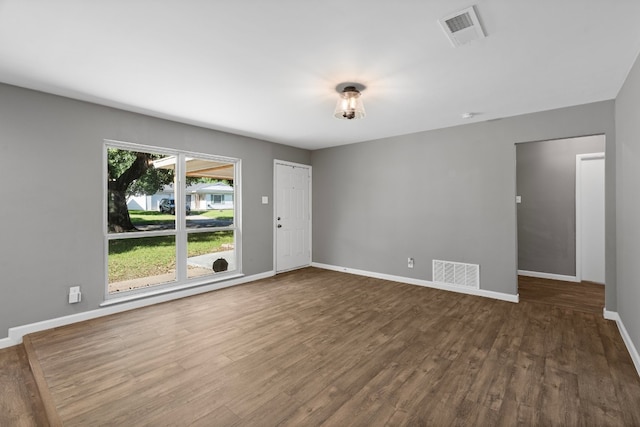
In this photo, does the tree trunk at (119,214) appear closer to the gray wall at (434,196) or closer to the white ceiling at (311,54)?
the white ceiling at (311,54)

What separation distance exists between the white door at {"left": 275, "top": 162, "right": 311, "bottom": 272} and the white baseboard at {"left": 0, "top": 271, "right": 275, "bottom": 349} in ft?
3.42

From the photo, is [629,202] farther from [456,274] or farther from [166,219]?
[166,219]

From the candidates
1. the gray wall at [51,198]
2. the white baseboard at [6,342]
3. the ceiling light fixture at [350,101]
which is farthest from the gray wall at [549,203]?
the white baseboard at [6,342]

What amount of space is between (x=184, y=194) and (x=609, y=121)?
5.48 metres

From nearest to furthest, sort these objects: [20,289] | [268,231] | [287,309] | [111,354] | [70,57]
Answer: [70,57] < [111,354] < [20,289] < [287,309] < [268,231]

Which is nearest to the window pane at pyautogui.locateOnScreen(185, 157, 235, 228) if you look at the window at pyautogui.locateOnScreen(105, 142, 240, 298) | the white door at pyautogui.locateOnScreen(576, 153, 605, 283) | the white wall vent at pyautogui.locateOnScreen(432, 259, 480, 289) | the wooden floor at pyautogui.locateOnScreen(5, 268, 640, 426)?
the window at pyautogui.locateOnScreen(105, 142, 240, 298)

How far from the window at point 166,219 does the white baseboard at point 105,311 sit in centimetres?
13

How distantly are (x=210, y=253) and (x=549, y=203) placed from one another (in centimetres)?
587

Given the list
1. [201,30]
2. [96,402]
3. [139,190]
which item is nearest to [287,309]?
[96,402]

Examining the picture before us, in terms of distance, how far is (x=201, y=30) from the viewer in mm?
2041

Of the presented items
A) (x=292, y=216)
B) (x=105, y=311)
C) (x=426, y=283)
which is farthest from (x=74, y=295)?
(x=426, y=283)

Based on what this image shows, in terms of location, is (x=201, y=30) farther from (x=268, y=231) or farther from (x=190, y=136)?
(x=268, y=231)

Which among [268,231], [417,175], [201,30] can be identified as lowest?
[268,231]

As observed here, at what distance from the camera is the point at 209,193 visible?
4.71 meters
